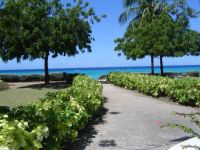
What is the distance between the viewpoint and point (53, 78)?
44500 millimetres

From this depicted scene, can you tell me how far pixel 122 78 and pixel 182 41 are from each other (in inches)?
435

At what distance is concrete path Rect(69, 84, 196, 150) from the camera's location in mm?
8914

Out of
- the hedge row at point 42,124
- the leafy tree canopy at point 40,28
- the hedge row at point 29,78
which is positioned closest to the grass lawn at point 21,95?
the leafy tree canopy at point 40,28

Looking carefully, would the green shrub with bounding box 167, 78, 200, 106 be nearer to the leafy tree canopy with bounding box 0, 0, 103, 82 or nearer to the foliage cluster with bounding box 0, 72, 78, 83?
the leafy tree canopy with bounding box 0, 0, 103, 82

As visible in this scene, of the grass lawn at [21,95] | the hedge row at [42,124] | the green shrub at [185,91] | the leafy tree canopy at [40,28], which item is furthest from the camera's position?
the leafy tree canopy at [40,28]

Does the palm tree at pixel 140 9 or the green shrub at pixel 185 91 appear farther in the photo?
the palm tree at pixel 140 9

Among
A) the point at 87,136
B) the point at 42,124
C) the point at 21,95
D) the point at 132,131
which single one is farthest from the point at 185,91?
the point at 21,95

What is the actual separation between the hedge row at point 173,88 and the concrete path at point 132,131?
1.29 meters

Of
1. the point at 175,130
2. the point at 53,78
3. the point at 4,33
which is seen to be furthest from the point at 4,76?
the point at 175,130

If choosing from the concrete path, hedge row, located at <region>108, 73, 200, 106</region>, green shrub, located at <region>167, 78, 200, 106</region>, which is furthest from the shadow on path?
green shrub, located at <region>167, 78, 200, 106</region>

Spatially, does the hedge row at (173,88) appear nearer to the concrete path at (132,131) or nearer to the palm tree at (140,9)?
the concrete path at (132,131)

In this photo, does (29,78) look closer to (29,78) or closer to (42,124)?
(29,78)

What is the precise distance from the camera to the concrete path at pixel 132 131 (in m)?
8.91

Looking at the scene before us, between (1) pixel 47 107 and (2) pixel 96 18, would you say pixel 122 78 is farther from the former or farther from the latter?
(1) pixel 47 107
